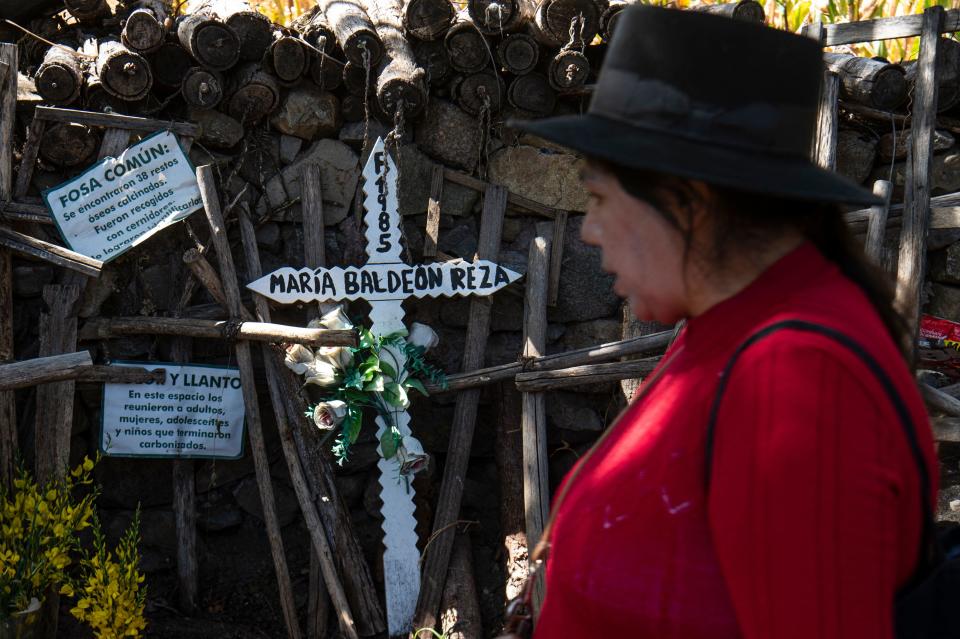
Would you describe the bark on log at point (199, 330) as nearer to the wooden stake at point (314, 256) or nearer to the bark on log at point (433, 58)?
the wooden stake at point (314, 256)

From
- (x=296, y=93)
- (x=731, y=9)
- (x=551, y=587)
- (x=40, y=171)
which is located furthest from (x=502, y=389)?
(x=551, y=587)

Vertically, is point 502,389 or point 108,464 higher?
point 502,389

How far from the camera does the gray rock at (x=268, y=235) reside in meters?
→ 4.71

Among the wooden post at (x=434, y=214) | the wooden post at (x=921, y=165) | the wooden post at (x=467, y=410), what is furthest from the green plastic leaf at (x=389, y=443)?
the wooden post at (x=921, y=165)

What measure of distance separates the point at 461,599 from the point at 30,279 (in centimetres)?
258

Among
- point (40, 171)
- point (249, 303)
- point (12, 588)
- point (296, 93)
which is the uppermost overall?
point (296, 93)

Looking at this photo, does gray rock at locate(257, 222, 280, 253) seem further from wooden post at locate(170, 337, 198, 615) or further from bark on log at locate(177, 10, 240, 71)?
bark on log at locate(177, 10, 240, 71)

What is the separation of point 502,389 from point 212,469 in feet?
5.01

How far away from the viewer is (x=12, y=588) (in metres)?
3.97

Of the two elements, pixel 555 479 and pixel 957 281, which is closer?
pixel 957 281

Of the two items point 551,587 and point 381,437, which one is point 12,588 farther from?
point 551,587

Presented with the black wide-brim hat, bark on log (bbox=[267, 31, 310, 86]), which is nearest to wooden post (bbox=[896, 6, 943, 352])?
bark on log (bbox=[267, 31, 310, 86])

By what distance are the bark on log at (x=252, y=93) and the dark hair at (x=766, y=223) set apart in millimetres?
3443

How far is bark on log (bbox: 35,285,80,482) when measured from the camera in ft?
14.4
